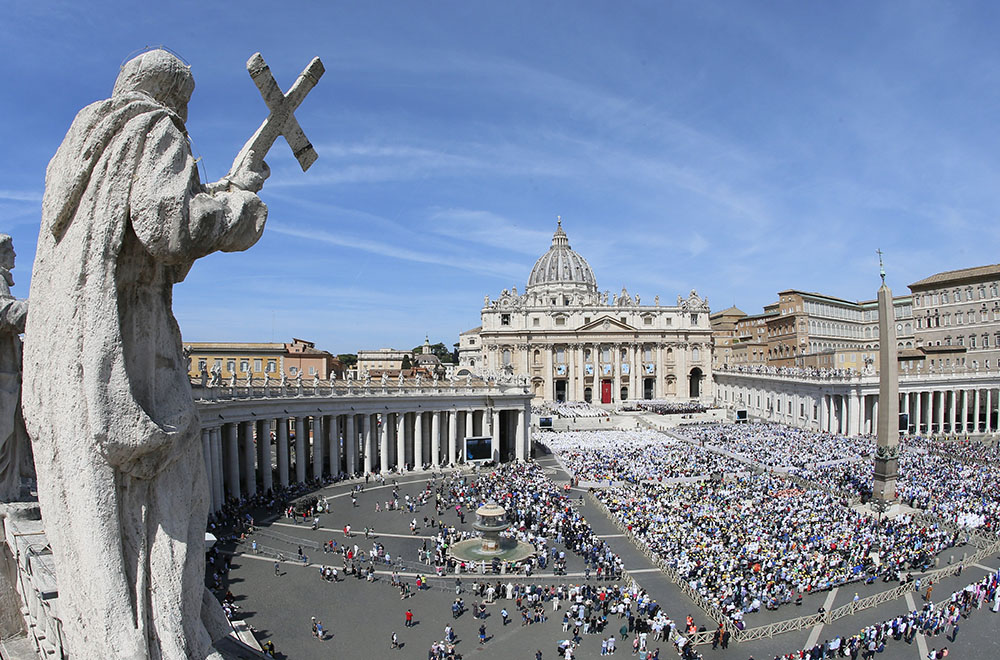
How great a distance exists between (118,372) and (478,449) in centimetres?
4027

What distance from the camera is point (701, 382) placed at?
9662 cm

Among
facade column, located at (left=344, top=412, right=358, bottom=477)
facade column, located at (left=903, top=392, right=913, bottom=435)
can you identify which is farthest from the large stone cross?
facade column, located at (left=903, top=392, right=913, bottom=435)

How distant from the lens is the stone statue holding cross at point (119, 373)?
3898 mm

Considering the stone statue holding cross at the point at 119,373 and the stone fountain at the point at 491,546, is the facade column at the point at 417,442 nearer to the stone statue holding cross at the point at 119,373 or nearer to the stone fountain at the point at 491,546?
the stone fountain at the point at 491,546

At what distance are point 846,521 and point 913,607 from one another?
8.18 meters

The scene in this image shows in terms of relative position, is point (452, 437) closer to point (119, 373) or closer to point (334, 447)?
point (334, 447)

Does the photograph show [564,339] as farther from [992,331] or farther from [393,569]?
[393,569]

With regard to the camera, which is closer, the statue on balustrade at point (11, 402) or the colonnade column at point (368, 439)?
the statue on balustrade at point (11, 402)

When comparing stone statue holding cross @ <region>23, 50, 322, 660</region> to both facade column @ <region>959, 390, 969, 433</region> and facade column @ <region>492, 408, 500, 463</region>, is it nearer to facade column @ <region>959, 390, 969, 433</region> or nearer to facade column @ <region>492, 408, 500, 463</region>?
facade column @ <region>492, 408, 500, 463</region>

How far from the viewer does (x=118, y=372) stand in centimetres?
400

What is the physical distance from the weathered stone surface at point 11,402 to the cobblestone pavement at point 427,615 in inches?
439

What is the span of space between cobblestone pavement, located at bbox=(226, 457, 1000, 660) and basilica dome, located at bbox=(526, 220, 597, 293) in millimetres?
94604

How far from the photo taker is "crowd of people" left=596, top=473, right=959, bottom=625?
67.8 feet

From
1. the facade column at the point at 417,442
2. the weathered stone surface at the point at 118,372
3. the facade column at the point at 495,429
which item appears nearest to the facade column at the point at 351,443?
the facade column at the point at 417,442
